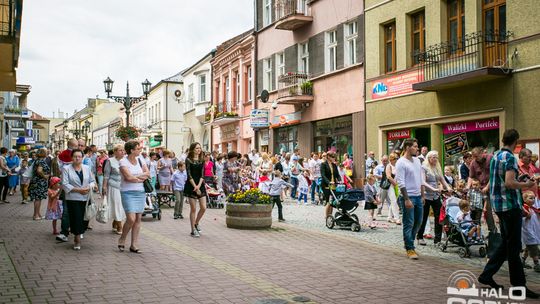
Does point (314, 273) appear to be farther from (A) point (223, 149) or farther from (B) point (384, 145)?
(A) point (223, 149)

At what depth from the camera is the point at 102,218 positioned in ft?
36.9

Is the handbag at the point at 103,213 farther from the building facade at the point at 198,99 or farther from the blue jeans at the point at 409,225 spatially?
the building facade at the point at 198,99

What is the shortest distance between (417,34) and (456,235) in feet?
38.3

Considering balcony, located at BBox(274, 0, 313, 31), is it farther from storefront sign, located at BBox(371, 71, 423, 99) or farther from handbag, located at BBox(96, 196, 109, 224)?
handbag, located at BBox(96, 196, 109, 224)

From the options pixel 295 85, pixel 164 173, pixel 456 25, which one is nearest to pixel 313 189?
pixel 164 173

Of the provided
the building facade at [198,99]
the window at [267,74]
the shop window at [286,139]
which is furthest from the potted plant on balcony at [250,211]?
the building facade at [198,99]

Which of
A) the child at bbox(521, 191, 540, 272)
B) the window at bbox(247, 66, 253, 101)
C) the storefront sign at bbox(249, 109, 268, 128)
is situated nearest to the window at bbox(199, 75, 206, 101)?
the window at bbox(247, 66, 253, 101)

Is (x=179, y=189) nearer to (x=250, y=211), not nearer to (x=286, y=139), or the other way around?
(x=250, y=211)

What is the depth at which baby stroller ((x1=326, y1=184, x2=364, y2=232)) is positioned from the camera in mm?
13344

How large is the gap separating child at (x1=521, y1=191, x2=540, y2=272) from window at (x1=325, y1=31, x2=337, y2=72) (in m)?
17.2

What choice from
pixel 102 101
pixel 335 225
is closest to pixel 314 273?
pixel 335 225

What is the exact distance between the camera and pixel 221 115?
37156 mm

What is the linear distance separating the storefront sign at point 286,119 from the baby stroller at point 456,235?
58.2ft

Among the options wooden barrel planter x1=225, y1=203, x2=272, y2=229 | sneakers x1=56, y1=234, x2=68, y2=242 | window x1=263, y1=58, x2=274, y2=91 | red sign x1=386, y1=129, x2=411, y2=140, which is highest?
window x1=263, y1=58, x2=274, y2=91
